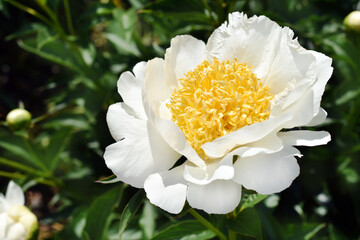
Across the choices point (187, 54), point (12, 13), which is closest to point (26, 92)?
point (12, 13)

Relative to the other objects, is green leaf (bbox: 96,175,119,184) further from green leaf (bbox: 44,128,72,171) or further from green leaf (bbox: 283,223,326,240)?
green leaf (bbox: 44,128,72,171)

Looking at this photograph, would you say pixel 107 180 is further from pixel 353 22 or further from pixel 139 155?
pixel 353 22

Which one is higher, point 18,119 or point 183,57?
point 183,57

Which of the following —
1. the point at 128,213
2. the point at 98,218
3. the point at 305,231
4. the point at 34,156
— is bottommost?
the point at 305,231

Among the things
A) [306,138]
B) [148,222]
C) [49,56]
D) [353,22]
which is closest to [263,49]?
[306,138]

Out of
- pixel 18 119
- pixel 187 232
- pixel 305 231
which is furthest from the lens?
pixel 18 119

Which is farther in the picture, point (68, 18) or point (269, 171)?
point (68, 18)

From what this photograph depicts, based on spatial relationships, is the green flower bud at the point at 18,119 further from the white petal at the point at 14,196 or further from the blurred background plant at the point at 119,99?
the white petal at the point at 14,196
